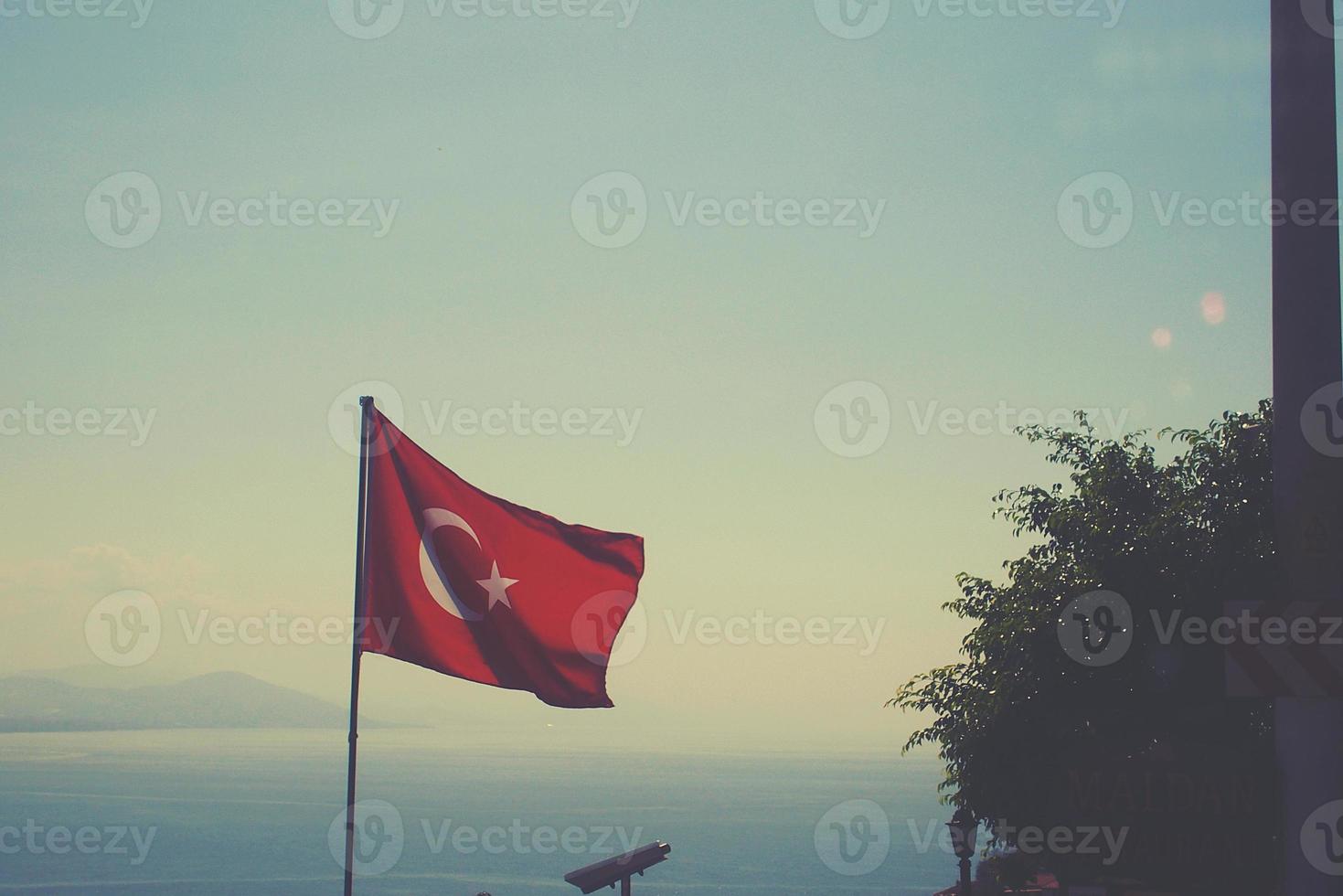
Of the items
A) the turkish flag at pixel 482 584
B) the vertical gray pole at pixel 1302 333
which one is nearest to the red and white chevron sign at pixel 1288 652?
the vertical gray pole at pixel 1302 333

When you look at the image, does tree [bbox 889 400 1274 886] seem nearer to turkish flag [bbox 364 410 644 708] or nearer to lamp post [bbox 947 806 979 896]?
lamp post [bbox 947 806 979 896]

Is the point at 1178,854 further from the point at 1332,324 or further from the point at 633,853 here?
the point at 633,853

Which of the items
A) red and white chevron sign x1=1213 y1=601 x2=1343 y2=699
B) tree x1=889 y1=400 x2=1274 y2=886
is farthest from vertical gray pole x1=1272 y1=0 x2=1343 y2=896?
tree x1=889 y1=400 x2=1274 y2=886

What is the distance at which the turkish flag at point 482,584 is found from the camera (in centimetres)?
→ 992

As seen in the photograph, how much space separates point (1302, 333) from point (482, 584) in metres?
6.49

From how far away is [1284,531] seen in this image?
6.62m

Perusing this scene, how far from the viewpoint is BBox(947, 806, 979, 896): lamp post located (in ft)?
70.1

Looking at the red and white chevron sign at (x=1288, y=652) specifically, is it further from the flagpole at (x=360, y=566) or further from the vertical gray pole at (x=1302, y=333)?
the flagpole at (x=360, y=566)

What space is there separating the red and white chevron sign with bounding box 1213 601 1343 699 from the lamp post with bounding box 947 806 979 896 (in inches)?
611

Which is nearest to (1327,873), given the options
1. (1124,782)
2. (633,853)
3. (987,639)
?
(1124,782)

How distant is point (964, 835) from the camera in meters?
22.6

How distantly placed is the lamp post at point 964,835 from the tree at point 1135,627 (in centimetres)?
30

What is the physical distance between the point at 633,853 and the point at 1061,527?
14197 mm

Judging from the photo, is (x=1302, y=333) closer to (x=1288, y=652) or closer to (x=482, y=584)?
(x=1288, y=652)
